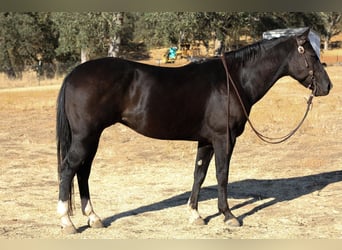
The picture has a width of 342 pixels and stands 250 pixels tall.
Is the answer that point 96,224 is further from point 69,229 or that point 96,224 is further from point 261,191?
point 261,191

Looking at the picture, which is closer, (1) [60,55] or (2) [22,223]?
(2) [22,223]

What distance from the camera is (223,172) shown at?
5.31 meters

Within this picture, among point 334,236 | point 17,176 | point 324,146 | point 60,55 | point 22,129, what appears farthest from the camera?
point 60,55

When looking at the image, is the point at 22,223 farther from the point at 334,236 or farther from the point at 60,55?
the point at 60,55

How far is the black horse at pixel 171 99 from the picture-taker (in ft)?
15.9

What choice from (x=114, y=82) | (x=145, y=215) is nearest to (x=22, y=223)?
(x=145, y=215)

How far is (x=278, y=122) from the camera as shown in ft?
43.2

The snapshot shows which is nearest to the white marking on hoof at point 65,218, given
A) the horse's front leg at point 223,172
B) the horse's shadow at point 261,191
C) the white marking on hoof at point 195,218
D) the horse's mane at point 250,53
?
the horse's shadow at point 261,191

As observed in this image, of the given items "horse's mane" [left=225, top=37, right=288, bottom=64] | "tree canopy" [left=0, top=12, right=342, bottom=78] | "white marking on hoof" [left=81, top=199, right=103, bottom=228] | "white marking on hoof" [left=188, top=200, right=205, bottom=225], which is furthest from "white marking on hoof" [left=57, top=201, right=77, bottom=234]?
"tree canopy" [left=0, top=12, right=342, bottom=78]

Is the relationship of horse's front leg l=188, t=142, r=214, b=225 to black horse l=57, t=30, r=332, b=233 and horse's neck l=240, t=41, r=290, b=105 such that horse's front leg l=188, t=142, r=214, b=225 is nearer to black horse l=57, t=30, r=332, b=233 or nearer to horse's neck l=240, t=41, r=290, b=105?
black horse l=57, t=30, r=332, b=233

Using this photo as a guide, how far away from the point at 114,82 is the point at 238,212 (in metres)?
2.37

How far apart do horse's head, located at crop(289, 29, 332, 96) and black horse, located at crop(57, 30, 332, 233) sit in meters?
0.01

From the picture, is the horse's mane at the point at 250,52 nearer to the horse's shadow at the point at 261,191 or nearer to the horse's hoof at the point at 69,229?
the horse's shadow at the point at 261,191

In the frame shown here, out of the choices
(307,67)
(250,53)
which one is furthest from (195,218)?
(307,67)
